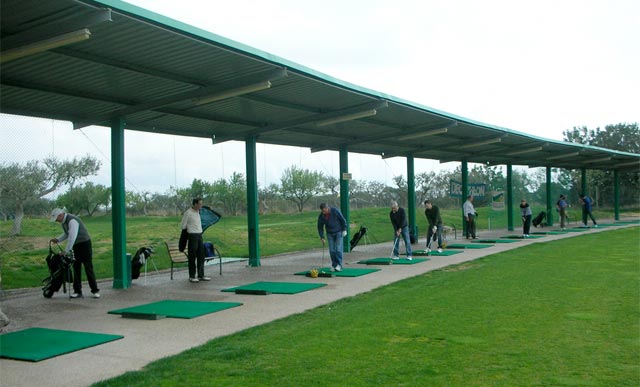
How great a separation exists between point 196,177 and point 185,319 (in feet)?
24.1

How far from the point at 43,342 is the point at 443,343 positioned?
4.64 m

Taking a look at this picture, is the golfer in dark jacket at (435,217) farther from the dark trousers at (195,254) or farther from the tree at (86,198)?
the tree at (86,198)

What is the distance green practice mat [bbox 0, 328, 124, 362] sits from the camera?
253 inches

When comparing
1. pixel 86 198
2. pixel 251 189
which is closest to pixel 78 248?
pixel 86 198

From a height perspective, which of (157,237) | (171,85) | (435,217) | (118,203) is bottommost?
(157,237)

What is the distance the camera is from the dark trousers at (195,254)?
42.2 feet

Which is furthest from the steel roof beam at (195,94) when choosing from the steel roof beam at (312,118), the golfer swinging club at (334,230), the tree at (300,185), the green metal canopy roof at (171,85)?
the tree at (300,185)

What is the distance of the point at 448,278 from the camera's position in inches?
455

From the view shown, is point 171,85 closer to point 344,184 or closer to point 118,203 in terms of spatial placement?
point 118,203

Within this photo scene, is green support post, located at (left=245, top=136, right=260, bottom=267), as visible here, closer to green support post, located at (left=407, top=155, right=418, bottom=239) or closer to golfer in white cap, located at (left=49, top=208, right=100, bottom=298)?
golfer in white cap, located at (left=49, top=208, right=100, bottom=298)

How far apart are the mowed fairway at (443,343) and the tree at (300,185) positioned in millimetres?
8928

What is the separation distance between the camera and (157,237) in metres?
15.5

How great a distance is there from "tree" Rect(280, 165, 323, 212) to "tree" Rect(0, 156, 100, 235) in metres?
7.21

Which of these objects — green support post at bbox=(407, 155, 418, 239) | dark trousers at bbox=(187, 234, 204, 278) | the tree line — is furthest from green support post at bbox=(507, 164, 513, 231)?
dark trousers at bbox=(187, 234, 204, 278)
